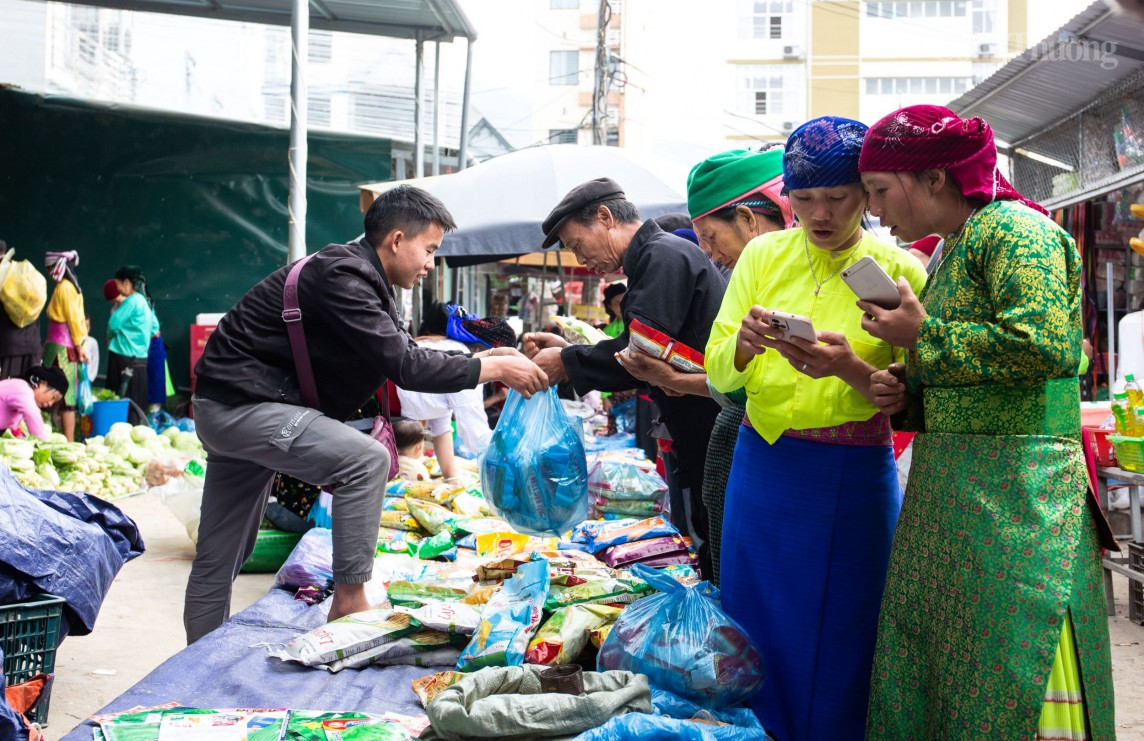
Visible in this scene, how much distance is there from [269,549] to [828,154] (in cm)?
415

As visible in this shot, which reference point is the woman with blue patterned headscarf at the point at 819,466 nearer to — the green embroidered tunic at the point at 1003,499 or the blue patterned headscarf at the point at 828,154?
the blue patterned headscarf at the point at 828,154

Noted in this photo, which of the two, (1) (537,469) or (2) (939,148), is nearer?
(2) (939,148)

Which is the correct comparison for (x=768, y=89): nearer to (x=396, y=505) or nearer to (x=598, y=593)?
(x=396, y=505)

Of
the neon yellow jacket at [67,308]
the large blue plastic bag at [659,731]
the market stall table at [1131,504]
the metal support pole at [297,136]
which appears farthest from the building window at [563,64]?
the large blue plastic bag at [659,731]

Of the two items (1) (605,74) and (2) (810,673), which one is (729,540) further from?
(1) (605,74)

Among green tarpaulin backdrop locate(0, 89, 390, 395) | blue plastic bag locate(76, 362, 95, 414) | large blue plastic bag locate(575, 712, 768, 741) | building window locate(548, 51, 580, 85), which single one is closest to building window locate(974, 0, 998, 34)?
building window locate(548, 51, 580, 85)

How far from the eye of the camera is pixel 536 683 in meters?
2.61

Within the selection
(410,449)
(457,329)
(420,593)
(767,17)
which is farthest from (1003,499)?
(767,17)

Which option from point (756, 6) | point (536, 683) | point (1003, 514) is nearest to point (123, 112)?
point (536, 683)

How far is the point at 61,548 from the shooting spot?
3402mm

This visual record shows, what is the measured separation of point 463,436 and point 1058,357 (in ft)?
18.1

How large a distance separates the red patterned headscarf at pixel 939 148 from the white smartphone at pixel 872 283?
215mm

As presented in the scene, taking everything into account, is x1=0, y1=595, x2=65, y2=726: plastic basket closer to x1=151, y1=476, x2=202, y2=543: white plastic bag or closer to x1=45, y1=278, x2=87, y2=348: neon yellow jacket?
x1=151, y1=476, x2=202, y2=543: white plastic bag

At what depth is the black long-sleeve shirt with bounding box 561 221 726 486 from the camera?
3.09 meters
